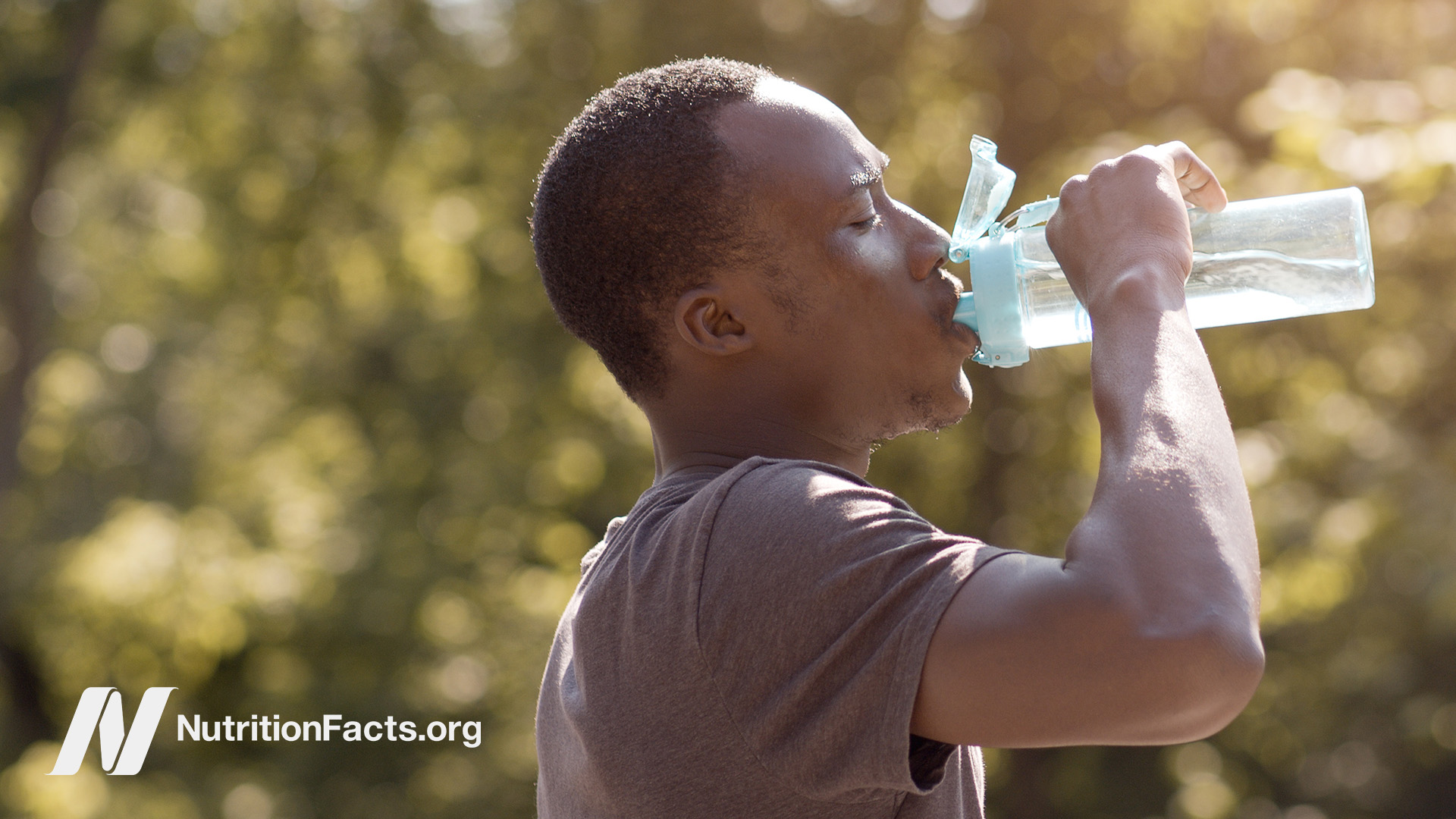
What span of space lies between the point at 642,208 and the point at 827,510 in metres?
0.57

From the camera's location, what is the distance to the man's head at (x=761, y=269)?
157 cm

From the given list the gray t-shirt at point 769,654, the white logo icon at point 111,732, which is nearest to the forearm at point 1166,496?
the gray t-shirt at point 769,654

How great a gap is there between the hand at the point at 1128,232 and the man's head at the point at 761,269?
233 mm

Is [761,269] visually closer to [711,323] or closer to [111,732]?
[711,323]

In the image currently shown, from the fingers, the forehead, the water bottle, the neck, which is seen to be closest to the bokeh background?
the water bottle

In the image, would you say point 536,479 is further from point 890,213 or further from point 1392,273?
point 890,213

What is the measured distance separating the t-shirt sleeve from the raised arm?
0.03 meters

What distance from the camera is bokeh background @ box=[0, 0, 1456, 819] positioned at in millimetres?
5766

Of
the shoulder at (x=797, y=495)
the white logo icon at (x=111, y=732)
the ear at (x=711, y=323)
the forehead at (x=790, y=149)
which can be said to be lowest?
the white logo icon at (x=111, y=732)

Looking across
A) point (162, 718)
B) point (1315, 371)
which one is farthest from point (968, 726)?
point (162, 718)

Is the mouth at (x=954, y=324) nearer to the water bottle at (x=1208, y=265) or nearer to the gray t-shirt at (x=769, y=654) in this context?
the water bottle at (x=1208, y=265)

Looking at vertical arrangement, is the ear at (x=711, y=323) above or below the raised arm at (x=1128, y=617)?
above

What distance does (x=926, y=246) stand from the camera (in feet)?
5.43

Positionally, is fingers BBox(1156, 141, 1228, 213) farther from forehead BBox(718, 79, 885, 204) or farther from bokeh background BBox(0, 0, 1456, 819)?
bokeh background BBox(0, 0, 1456, 819)
